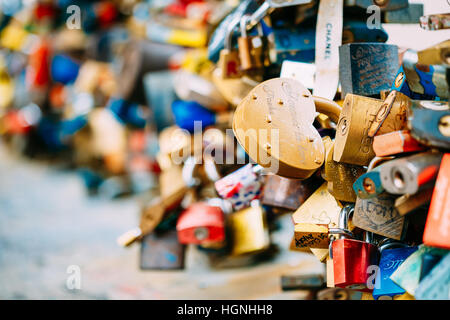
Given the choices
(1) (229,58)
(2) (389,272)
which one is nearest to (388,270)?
(2) (389,272)

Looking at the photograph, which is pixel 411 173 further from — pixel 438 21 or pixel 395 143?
pixel 438 21

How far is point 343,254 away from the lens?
2.81 feet

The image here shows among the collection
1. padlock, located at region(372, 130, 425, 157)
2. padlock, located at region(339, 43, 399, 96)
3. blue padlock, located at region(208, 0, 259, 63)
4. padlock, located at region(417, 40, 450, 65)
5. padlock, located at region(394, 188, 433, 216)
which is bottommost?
padlock, located at region(394, 188, 433, 216)

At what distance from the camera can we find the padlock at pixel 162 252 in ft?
4.72

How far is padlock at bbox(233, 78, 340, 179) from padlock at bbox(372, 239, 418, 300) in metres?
0.22

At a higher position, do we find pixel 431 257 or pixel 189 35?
pixel 189 35

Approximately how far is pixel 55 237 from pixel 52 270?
376 millimetres

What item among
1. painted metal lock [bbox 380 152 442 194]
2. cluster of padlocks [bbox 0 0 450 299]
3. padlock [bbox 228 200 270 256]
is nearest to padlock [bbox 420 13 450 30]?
cluster of padlocks [bbox 0 0 450 299]

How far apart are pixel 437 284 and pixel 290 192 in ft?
1.37

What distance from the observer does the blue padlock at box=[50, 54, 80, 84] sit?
9.08ft

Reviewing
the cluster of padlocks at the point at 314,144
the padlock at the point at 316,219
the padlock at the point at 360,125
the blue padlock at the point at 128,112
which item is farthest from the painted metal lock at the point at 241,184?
the blue padlock at the point at 128,112

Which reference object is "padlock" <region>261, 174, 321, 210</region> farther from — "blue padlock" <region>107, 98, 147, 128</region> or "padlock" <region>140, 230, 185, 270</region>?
"blue padlock" <region>107, 98, 147, 128</region>

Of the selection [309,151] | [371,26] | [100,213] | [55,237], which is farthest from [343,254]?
[100,213]

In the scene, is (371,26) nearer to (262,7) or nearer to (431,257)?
(262,7)
